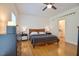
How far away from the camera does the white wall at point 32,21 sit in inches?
192

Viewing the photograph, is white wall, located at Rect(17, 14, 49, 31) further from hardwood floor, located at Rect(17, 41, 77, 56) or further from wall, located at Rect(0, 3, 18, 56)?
wall, located at Rect(0, 3, 18, 56)

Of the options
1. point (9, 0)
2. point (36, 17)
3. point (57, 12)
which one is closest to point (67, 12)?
point (57, 12)

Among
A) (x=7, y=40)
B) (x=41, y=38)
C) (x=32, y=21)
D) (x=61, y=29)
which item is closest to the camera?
(x=7, y=40)

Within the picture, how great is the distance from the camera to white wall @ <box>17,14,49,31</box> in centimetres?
489

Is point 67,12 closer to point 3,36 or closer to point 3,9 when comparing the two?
point 3,9

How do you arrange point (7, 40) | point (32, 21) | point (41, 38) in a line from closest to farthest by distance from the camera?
point (7, 40)
point (32, 21)
point (41, 38)

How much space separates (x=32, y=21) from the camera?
506 centimetres

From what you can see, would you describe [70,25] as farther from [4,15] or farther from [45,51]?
[4,15]

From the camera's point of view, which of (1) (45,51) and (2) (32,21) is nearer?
(1) (45,51)

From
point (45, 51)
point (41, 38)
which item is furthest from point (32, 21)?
point (45, 51)

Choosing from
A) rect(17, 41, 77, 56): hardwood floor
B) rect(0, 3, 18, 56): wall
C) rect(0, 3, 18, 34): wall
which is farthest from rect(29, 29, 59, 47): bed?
rect(0, 3, 18, 56): wall

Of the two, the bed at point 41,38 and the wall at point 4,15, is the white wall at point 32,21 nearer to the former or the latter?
the bed at point 41,38

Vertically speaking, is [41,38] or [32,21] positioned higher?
[32,21]

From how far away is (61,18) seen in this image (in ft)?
19.6
